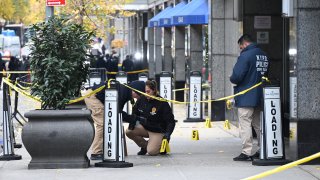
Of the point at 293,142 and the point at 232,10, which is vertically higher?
the point at 232,10

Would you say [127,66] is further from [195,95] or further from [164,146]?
[164,146]

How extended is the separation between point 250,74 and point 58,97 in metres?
2.81

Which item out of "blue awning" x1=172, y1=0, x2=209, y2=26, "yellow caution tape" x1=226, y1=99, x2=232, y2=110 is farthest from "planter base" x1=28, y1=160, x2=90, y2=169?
"blue awning" x1=172, y1=0, x2=209, y2=26

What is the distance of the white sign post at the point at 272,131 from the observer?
13.0 m

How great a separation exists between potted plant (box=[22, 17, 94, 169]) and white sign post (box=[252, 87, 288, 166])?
7.79 feet

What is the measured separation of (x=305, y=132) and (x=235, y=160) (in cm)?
132

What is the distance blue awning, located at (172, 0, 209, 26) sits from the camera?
24.8 meters

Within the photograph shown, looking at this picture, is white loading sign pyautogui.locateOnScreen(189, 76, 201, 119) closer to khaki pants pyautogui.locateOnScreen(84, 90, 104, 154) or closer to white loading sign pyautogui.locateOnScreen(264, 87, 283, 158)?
khaki pants pyautogui.locateOnScreen(84, 90, 104, 154)

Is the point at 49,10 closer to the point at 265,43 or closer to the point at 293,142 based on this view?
the point at 265,43

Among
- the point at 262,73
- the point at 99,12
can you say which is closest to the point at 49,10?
the point at 262,73

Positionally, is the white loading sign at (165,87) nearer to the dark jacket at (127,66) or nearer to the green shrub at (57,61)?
the green shrub at (57,61)

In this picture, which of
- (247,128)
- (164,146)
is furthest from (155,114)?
(247,128)

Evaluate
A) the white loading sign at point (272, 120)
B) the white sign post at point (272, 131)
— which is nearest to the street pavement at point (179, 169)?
the white sign post at point (272, 131)

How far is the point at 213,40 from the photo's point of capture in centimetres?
2278
